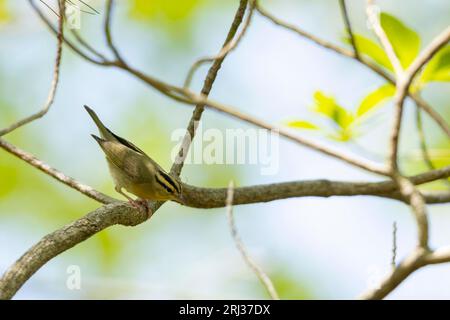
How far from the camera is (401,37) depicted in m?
3.36

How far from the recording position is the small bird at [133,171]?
5.66m

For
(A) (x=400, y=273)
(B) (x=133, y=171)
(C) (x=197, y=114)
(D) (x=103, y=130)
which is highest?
(D) (x=103, y=130)

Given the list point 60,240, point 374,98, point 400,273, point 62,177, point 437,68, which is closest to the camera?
point 400,273

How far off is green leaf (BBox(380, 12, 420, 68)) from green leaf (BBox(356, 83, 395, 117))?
0.22 metres

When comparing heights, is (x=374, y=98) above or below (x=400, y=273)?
above

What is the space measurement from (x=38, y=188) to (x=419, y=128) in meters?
7.57

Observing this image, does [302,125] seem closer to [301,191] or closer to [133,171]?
[301,191]

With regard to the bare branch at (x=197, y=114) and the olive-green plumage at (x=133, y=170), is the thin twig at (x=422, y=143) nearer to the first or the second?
the bare branch at (x=197, y=114)

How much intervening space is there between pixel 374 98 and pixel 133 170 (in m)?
3.44

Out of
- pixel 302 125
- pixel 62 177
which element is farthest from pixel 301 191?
pixel 62 177

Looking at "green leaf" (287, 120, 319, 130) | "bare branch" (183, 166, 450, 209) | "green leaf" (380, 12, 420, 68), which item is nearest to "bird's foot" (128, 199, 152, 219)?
"bare branch" (183, 166, 450, 209)
